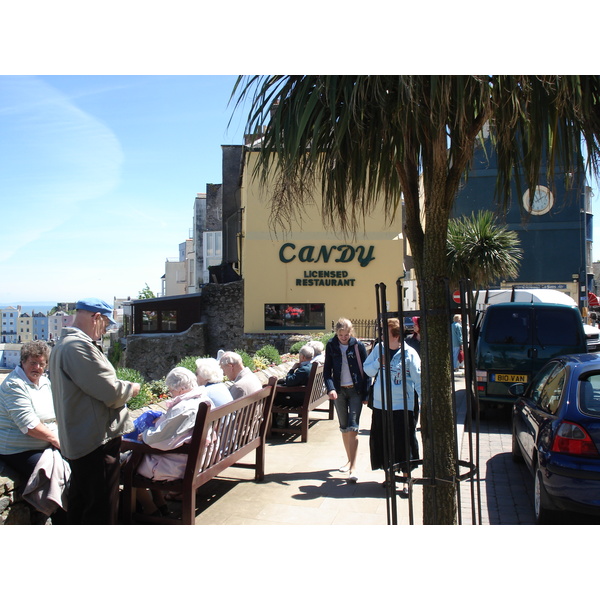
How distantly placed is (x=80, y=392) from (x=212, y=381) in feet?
7.23

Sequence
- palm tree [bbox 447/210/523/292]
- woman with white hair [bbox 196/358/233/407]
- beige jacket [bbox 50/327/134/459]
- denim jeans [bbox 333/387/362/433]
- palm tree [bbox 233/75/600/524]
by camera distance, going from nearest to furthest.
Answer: palm tree [bbox 233/75/600/524] < beige jacket [bbox 50/327/134/459] < woman with white hair [bbox 196/358/233/407] < denim jeans [bbox 333/387/362/433] < palm tree [bbox 447/210/523/292]

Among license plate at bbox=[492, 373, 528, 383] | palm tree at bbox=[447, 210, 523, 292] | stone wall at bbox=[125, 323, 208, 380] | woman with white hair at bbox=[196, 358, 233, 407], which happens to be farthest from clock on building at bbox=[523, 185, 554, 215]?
stone wall at bbox=[125, 323, 208, 380]

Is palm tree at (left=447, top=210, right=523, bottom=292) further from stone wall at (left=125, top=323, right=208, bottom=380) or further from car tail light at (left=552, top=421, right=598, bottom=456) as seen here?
car tail light at (left=552, top=421, right=598, bottom=456)

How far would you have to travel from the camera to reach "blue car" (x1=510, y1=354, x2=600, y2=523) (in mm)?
4340

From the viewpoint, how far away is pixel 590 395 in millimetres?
4840

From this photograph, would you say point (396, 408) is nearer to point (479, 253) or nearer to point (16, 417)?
point (16, 417)

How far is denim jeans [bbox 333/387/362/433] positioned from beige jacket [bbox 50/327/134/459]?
9.99 ft

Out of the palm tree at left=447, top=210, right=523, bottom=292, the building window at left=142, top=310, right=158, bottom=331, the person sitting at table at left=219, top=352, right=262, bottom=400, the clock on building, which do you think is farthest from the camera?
the building window at left=142, top=310, right=158, bottom=331

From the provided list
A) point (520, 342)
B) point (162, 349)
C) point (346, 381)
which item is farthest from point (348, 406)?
point (162, 349)

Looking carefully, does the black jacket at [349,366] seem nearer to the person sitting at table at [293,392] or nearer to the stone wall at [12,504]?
the person sitting at table at [293,392]

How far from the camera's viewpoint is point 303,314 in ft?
96.0

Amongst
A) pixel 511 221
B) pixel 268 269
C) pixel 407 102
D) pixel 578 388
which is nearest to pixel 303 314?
pixel 268 269

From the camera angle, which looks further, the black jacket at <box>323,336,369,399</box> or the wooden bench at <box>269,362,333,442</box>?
the wooden bench at <box>269,362,333,442</box>
